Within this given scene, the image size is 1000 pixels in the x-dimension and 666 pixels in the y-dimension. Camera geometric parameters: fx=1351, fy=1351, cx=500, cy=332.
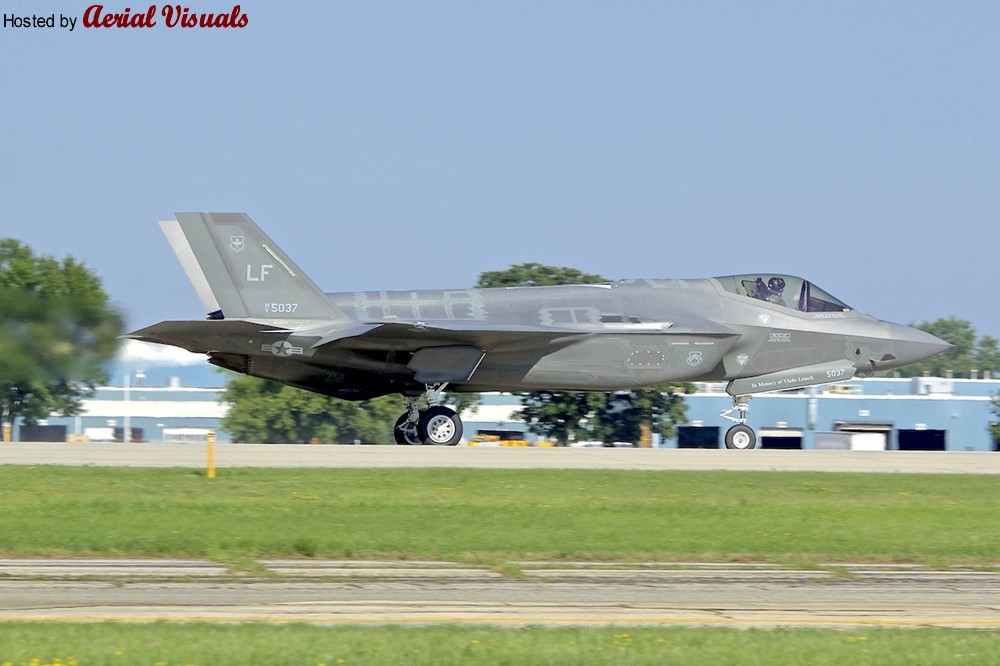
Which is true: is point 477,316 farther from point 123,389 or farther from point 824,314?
point 123,389

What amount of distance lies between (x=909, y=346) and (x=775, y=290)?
3.20 m

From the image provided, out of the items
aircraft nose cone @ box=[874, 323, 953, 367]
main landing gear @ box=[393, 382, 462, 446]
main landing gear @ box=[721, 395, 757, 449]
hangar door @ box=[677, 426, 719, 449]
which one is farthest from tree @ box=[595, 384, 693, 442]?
main landing gear @ box=[393, 382, 462, 446]

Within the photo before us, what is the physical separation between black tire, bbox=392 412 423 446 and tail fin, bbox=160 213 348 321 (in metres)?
2.93

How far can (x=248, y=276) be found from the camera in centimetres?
2675

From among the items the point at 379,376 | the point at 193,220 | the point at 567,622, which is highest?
the point at 193,220

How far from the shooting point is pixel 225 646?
368 inches

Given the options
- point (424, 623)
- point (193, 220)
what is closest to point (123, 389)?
point (193, 220)

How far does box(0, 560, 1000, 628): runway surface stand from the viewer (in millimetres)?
11125

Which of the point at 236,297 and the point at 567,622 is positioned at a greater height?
the point at 236,297

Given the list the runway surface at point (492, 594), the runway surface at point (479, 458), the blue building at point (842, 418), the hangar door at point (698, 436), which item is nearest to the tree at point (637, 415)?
the hangar door at point (698, 436)

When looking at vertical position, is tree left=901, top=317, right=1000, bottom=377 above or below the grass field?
above

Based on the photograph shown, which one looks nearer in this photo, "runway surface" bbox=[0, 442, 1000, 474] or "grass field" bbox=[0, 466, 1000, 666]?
"grass field" bbox=[0, 466, 1000, 666]

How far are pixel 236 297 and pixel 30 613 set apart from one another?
16357 millimetres

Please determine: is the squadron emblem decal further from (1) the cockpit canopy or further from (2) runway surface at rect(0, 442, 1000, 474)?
(1) the cockpit canopy
